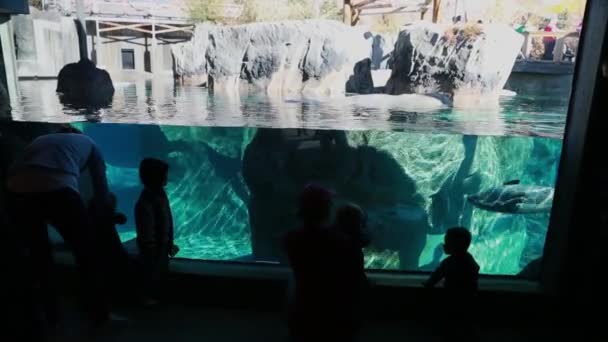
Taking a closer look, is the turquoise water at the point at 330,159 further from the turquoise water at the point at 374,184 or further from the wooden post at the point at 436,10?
the wooden post at the point at 436,10

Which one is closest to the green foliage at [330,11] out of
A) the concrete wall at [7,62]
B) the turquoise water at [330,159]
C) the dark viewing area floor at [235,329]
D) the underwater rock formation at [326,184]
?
the turquoise water at [330,159]

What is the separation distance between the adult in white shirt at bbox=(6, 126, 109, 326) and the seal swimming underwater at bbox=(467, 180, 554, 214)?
7.59 metres

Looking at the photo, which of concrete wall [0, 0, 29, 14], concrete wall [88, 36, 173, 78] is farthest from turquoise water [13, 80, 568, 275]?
concrete wall [0, 0, 29, 14]

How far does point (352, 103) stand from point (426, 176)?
5187mm

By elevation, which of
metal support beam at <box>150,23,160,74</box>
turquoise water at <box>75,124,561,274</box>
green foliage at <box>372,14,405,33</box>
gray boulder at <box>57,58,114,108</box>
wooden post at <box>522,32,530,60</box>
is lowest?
turquoise water at <box>75,124,561,274</box>

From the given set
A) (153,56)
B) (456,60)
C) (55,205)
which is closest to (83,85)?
(153,56)

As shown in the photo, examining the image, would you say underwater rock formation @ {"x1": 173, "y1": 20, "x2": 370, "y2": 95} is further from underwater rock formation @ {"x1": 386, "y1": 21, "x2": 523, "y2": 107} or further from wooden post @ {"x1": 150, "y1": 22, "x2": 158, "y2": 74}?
underwater rock formation @ {"x1": 386, "y1": 21, "x2": 523, "y2": 107}

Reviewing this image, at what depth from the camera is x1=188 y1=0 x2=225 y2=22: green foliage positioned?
450 cm

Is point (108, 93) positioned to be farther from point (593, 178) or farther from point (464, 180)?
point (464, 180)

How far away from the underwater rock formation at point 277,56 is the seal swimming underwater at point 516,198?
4423mm

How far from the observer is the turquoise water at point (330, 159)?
5.71m

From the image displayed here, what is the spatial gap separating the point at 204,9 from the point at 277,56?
6.76ft

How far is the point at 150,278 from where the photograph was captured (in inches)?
110

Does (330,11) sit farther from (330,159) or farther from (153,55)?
(330,159)
